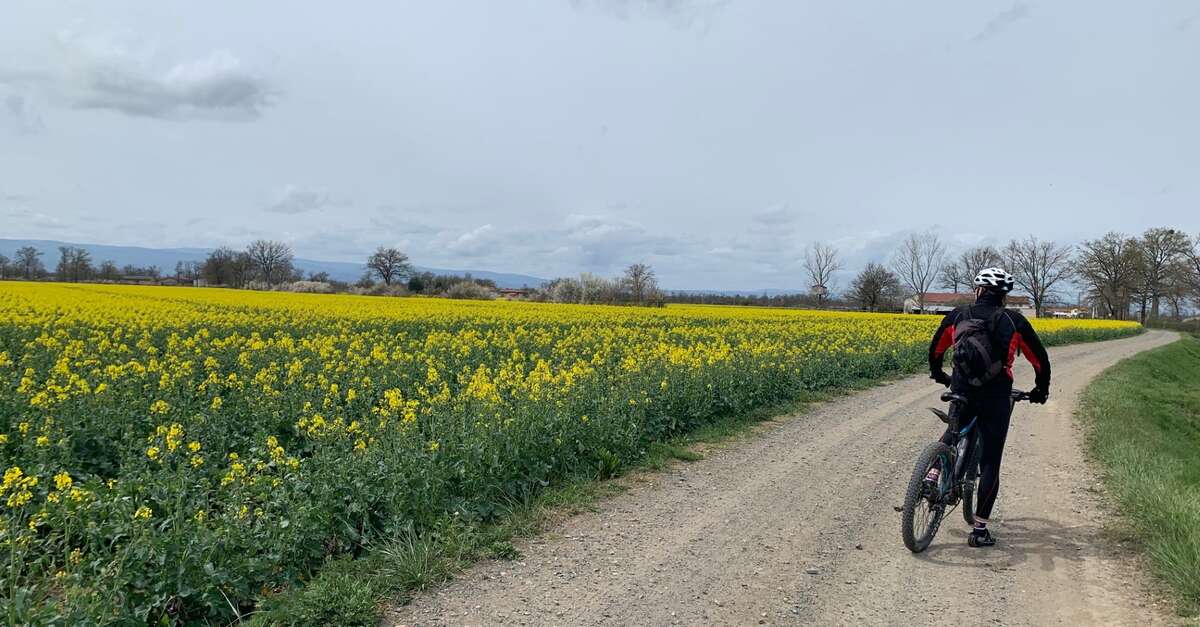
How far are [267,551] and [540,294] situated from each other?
71.3 meters

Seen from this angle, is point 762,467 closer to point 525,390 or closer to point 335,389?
point 525,390

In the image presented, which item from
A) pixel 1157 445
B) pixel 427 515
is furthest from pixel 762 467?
pixel 1157 445

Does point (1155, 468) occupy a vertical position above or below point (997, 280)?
below

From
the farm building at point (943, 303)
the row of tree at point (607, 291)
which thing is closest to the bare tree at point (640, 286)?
the row of tree at point (607, 291)

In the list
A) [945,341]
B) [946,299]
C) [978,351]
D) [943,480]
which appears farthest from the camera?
[946,299]

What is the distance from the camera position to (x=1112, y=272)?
3418 inches

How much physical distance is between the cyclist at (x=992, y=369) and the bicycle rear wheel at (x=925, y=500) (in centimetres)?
10

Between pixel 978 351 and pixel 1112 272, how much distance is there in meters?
102

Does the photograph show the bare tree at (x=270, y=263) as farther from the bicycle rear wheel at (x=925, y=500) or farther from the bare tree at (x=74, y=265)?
the bicycle rear wheel at (x=925, y=500)

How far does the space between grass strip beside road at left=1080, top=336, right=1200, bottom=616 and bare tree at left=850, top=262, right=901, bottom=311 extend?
Answer: 73969 mm

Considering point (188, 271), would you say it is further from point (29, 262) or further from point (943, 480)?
point (943, 480)

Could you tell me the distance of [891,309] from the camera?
92.1 m

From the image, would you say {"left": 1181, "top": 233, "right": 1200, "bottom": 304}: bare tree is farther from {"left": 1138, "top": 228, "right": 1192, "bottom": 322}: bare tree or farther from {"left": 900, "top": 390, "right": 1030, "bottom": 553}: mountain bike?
{"left": 900, "top": 390, "right": 1030, "bottom": 553}: mountain bike

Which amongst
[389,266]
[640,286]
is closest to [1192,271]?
Answer: [640,286]
